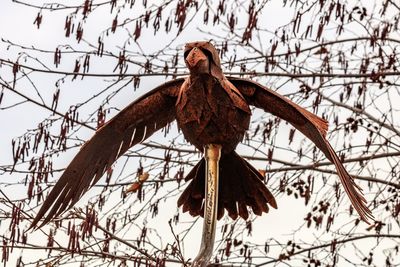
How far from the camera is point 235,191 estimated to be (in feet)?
6.79

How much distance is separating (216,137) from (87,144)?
31cm

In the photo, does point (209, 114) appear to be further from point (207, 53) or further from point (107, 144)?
point (107, 144)

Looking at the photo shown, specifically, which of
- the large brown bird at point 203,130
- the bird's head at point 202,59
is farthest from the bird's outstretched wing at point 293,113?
the bird's head at point 202,59

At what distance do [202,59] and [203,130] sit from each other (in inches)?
7.0

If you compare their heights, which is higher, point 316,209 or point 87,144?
point 316,209

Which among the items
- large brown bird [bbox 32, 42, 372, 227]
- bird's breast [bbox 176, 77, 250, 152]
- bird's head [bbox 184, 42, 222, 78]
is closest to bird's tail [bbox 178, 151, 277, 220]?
large brown bird [bbox 32, 42, 372, 227]

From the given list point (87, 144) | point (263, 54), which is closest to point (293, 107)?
point (87, 144)

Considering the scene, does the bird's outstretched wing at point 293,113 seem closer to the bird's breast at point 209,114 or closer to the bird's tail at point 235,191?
the bird's breast at point 209,114

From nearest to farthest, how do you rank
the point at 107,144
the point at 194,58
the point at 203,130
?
the point at 194,58 → the point at 203,130 → the point at 107,144

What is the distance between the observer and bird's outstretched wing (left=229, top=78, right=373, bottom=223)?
189 centimetres

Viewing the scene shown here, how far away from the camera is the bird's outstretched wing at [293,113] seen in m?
1.89

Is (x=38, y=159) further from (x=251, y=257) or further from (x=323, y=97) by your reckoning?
(x=323, y=97)

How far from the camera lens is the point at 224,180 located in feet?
6.75

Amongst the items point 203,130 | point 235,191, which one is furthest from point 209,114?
point 235,191
